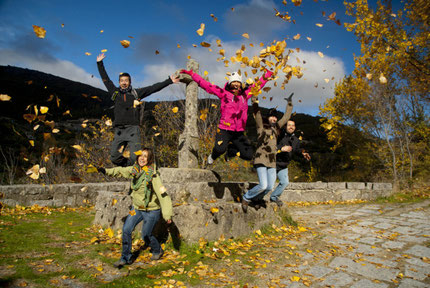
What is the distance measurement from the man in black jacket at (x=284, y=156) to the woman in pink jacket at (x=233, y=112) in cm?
101

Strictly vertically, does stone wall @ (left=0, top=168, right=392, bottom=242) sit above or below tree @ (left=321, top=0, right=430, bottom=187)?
below

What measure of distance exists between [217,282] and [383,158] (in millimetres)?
13952

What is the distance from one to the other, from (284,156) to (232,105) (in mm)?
1639

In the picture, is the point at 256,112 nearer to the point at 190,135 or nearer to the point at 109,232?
the point at 190,135

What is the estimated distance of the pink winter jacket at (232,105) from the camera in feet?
13.3

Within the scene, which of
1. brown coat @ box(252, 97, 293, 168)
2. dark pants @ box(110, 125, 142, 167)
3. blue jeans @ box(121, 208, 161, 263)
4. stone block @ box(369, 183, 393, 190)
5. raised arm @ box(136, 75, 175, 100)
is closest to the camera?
blue jeans @ box(121, 208, 161, 263)

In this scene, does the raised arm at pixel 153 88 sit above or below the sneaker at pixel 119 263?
above

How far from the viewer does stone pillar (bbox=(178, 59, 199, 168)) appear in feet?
16.0

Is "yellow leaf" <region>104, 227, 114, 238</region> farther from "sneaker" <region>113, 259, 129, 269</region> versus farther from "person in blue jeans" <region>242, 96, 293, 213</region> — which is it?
"person in blue jeans" <region>242, 96, 293, 213</region>

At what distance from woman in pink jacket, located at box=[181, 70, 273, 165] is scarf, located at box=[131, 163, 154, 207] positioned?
1.24 m

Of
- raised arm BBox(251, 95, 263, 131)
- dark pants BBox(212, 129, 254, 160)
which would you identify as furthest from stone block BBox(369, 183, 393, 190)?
dark pants BBox(212, 129, 254, 160)

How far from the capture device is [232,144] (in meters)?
4.31

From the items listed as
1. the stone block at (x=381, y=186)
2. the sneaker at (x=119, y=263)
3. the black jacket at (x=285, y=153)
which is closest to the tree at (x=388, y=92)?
the stone block at (x=381, y=186)

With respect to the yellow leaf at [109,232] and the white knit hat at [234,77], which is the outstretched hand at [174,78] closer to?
the white knit hat at [234,77]
